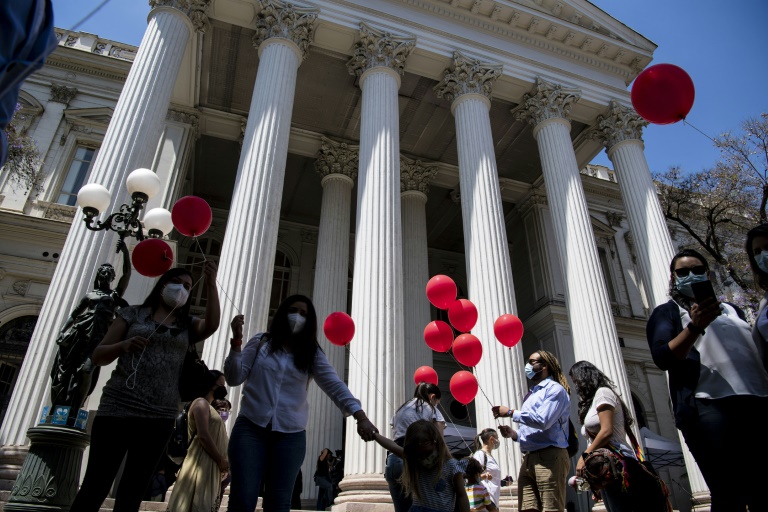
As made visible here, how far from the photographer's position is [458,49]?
13961 millimetres

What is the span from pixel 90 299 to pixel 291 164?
13.8 m

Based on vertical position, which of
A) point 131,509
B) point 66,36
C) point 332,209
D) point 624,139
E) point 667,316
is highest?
point 66,36

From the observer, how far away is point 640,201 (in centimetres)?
1355

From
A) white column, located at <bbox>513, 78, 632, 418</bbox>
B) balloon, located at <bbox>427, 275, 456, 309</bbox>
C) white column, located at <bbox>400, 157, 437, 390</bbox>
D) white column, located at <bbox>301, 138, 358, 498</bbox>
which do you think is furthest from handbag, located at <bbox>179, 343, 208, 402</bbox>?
white column, located at <bbox>400, 157, 437, 390</bbox>

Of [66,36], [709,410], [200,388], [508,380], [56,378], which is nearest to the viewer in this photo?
[709,410]

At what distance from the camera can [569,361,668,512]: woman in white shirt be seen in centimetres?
311

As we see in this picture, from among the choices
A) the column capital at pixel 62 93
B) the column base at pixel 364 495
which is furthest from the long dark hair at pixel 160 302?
the column capital at pixel 62 93

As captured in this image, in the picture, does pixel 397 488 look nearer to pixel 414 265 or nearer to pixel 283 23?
pixel 283 23

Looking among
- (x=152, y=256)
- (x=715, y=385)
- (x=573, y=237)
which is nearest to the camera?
(x=715, y=385)

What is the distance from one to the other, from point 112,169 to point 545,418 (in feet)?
27.4

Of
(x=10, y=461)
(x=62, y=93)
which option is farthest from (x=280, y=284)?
(x=10, y=461)

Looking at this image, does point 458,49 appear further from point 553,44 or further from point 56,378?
point 56,378

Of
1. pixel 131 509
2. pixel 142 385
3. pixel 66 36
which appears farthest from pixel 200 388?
pixel 66 36

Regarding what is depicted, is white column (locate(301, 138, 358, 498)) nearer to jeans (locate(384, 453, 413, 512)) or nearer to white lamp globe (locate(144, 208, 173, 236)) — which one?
white lamp globe (locate(144, 208, 173, 236))
